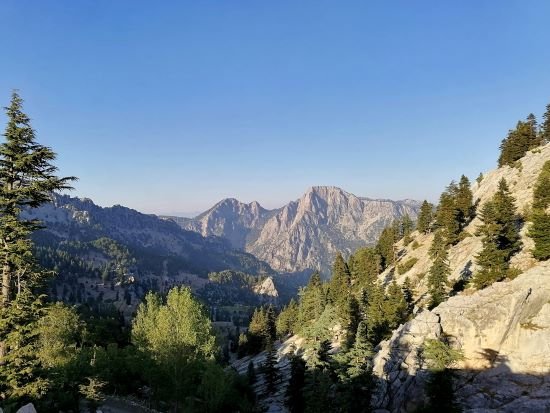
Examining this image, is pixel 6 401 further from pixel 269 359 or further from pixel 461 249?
pixel 461 249

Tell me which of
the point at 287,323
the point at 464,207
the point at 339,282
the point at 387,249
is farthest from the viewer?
the point at 287,323

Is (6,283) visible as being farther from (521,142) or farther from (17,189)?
(521,142)

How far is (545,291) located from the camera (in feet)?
143

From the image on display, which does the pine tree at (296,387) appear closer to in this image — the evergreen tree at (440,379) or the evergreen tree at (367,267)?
the evergreen tree at (440,379)

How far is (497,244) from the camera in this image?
195ft

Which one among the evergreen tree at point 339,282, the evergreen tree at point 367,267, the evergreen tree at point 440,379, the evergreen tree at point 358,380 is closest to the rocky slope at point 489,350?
the evergreen tree at point 358,380

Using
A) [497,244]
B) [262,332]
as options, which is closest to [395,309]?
[497,244]

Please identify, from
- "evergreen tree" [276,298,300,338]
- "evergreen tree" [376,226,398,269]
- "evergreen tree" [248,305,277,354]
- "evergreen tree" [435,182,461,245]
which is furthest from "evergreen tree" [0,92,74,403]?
"evergreen tree" [276,298,300,338]

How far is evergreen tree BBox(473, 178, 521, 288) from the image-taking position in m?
54.1

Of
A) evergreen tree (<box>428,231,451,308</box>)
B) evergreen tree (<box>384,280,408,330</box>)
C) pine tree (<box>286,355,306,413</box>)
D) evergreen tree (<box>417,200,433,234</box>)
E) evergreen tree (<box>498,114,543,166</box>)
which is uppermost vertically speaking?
evergreen tree (<box>498,114,543,166</box>)

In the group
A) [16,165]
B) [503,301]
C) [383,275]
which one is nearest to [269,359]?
[503,301]

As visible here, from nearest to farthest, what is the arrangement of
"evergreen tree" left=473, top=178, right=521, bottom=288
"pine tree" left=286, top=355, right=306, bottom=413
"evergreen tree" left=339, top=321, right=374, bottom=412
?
"evergreen tree" left=339, top=321, right=374, bottom=412
"evergreen tree" left=473, top=178, right=521, bottom=288
"pine tree" left=286, top=355, right=306, bottom=413

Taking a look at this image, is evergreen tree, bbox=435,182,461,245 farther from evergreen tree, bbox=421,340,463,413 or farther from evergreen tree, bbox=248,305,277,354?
evergreen tree, bbox=248,305,277,354

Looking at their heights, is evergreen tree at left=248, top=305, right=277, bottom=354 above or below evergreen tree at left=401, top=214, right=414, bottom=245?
below
